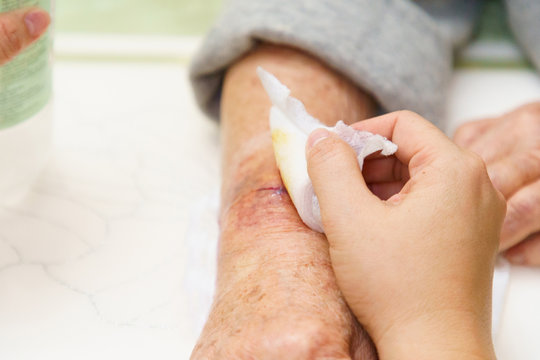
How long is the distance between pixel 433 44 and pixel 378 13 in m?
0.10

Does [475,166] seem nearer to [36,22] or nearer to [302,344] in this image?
[302,344]

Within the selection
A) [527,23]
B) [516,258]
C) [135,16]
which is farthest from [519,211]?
[135,16]

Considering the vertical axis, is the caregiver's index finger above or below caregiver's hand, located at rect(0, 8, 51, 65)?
below

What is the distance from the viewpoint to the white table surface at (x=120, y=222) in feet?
1.98

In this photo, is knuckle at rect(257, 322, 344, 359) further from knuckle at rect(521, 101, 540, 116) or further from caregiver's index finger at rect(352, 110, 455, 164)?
knuckle at rect(521, 101, 540, 116)

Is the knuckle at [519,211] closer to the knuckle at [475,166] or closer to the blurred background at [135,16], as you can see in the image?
the knuckle at [475,166]

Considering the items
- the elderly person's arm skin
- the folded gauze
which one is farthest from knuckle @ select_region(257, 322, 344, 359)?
the folded gauze

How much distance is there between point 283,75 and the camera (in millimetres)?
780

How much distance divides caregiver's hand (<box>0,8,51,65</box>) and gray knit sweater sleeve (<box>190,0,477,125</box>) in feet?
0.93

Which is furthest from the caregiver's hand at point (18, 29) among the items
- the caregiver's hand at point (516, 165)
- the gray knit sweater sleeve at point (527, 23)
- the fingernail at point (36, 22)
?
the gray knit sweater sleeve at point (527, 23)

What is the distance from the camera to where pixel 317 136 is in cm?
53

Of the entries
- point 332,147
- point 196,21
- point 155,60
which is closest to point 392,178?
point 332,147

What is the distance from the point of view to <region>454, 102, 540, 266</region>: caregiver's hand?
2.17 feet

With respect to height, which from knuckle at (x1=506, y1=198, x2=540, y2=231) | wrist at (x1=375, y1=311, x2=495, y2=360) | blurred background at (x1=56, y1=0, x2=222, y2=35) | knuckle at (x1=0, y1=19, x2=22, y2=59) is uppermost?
knuckle at (x1=0, y1=19, x2=22, y2=59)
